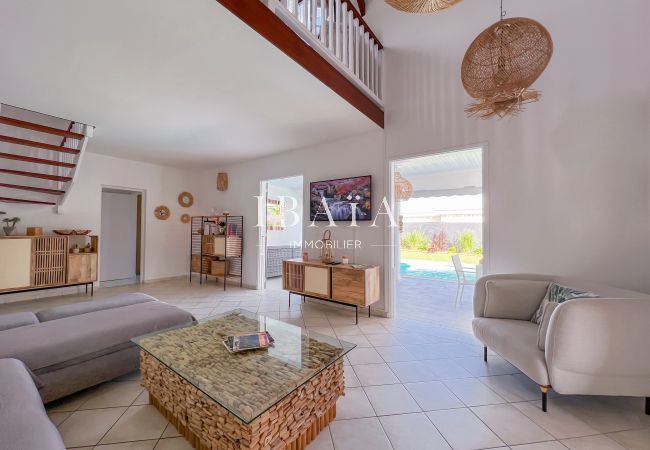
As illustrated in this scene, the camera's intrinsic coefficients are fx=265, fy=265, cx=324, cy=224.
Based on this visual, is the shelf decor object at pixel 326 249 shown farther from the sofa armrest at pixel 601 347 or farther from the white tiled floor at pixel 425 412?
the sofa armrest at pixel 601 347

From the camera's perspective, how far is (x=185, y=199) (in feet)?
21.2

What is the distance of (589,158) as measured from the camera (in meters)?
2.52

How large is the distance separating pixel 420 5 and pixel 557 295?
7.94 feet

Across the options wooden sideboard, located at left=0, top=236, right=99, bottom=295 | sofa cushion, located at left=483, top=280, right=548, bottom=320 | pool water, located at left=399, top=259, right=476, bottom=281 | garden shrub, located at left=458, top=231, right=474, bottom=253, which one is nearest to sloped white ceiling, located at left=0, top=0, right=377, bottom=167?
wooden sideboard, located at left=0, top=236, right=99, bottom=295

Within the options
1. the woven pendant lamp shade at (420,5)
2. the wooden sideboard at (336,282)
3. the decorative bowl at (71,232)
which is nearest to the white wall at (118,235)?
the decorative bowl at (71,232)

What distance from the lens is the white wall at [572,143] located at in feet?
7.72

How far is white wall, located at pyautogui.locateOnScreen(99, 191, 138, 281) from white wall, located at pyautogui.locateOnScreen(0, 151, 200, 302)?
0.64 meters

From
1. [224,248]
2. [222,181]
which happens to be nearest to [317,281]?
[224,248]

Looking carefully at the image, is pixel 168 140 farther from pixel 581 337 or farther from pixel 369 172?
pixel 581 337

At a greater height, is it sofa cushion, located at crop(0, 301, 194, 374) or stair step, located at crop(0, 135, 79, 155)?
stair step, located at crop(0, 135, 79, 155)

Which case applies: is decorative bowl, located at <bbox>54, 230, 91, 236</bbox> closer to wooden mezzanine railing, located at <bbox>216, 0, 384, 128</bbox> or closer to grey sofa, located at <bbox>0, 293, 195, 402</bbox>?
grey sofa, located at <bbox>0, 293, 195, 402</bbox>

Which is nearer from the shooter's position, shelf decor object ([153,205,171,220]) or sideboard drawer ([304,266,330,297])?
sideboard drawer ([304,266,330,297])

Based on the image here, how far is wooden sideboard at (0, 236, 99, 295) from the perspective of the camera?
12.8 ft

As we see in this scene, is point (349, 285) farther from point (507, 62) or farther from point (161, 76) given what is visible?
point (161, 76)
